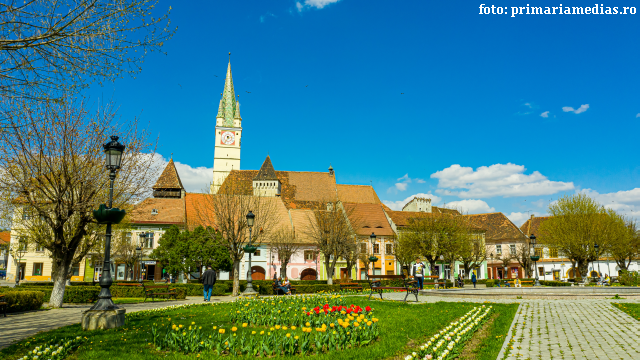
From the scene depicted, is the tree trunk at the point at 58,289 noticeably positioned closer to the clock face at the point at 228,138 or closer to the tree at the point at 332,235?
the tree at the point at 332,235

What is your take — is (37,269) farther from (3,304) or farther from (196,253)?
(3,304)

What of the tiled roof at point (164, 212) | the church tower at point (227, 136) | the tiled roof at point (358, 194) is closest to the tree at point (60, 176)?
the tiled roof at point (164, 212)

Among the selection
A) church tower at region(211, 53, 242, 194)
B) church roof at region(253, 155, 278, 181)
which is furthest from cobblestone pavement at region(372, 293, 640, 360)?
church tower at region(211, 53, 242, 194)

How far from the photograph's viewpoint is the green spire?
109500mm

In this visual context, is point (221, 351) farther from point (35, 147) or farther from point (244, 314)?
point (35, 147)

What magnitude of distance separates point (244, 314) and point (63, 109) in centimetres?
1285

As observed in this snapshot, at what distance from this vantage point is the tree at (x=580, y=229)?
141 ft

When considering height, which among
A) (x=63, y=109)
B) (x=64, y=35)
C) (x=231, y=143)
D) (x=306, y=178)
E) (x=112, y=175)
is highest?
(x=231, y=143)

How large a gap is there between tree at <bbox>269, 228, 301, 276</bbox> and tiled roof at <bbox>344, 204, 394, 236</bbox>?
843 cm

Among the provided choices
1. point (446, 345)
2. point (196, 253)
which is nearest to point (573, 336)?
point (446, 345)

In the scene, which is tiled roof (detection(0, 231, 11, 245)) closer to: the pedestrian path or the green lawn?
the green lawn

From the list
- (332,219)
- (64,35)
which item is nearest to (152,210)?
(332,219)

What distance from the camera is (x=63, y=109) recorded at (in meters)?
18.0

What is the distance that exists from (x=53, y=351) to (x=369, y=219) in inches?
2141
